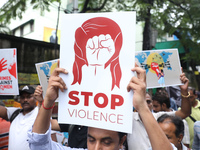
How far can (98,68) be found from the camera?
4.81 feet

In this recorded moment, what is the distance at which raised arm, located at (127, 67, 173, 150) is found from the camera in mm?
1224

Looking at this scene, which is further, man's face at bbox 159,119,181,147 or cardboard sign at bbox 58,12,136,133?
man's face at bbox 159,119,181,147

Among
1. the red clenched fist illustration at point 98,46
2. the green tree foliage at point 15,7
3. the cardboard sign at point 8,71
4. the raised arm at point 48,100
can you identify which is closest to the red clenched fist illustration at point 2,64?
the cardboard sign at point 8,71

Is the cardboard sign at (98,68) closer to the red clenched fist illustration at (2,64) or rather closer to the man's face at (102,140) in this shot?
the man's face at (102,140)

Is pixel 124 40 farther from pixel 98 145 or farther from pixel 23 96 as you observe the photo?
pixel 23 96

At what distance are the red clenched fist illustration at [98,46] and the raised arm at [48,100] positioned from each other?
103 millimetres

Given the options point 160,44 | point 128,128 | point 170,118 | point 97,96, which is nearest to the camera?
point 128,128

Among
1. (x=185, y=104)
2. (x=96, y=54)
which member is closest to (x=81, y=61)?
(x=96, y=54)

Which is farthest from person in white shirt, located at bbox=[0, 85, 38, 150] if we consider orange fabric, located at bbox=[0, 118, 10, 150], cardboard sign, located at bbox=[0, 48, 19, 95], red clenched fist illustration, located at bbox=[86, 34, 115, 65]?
red clenched fist illustration, located at bbox=[86, 34, 115, 65]

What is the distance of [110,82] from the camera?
1.43m

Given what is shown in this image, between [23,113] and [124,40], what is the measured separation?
2.30m

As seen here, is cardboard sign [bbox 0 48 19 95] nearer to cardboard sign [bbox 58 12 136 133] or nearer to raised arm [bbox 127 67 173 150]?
cardboard sign [bbox 58 12 136 133]

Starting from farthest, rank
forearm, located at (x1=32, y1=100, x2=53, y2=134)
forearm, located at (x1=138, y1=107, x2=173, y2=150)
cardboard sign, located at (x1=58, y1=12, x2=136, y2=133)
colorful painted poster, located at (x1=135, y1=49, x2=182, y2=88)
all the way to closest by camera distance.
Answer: colorful painted poster, located at (x1=135, y1=49, x2=182, y2=88) → forearm, located at (x1=32, y1=100, x2=53, y2=134) → cardboard sign, located at (x1=58, y1=12, x2=136, y2=133) → forearm, located at (x1=138, y1=107, x2=173, y2=150)

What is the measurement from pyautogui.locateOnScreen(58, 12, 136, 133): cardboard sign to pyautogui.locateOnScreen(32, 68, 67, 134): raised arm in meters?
0.04
